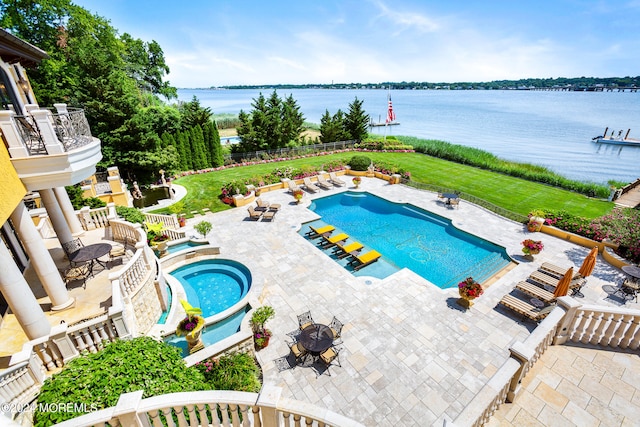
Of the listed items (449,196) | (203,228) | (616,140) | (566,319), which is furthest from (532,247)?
(616,140)

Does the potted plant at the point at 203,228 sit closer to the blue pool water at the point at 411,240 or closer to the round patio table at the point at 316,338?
the blue pool water at the point at 411,240

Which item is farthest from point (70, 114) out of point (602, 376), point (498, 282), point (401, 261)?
point (498, 282)

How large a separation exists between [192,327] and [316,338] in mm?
3830

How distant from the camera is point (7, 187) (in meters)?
6.07

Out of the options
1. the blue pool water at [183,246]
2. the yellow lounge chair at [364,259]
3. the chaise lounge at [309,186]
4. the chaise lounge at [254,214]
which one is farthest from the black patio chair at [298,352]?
the chaise lounge at [309,186]

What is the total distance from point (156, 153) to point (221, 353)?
19.2 metres

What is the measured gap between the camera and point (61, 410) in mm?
4246

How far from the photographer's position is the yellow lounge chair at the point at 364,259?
13.6 metres

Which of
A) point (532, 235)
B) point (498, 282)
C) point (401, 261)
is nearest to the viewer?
point (498, 282)

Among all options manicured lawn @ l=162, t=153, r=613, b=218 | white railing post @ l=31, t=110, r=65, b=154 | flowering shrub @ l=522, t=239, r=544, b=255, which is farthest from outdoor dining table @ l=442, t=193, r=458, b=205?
white railing post @ l=31, t=110, r=65, b=154

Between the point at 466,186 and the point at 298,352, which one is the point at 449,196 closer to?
the point at 466,186

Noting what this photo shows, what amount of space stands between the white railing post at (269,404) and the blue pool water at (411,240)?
30.1 ft

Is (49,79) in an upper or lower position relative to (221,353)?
upper

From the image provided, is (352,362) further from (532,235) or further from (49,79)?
(49,79)
